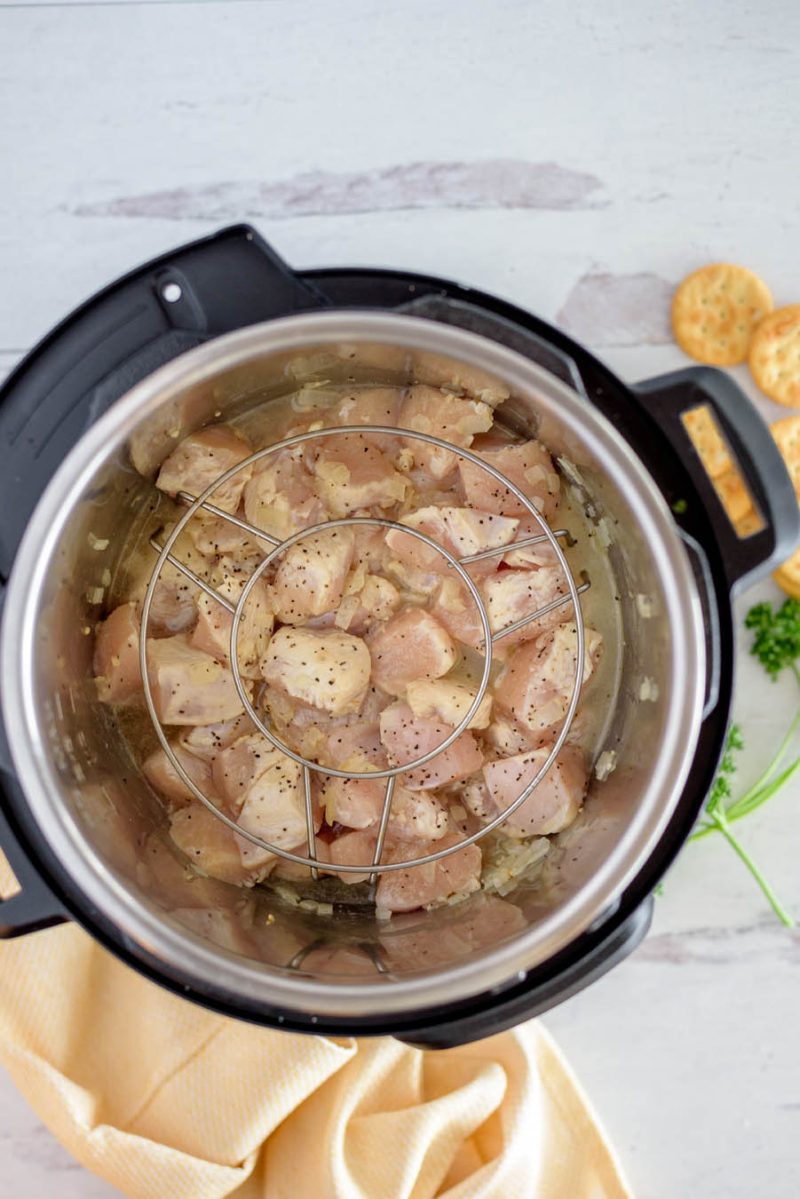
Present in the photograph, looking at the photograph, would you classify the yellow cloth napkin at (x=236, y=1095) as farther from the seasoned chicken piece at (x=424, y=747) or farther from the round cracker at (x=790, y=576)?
the round cracker at (x=790, y=576)

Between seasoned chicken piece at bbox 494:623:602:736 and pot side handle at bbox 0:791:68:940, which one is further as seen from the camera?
seasoned chicken piece at bbox 494:623:602:736

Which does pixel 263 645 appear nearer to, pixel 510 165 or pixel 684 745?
pixel 684 745

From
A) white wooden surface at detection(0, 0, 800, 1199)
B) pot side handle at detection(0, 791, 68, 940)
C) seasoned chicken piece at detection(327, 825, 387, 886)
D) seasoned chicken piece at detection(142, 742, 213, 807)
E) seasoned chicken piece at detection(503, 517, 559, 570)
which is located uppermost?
white wooden surface at detection(0, 0, 800, 1199)

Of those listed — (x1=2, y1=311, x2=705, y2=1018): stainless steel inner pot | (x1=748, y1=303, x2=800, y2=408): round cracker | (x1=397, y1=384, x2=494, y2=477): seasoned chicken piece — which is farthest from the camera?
(x1=748, y1=303, x2=800, y2=408): round cracker

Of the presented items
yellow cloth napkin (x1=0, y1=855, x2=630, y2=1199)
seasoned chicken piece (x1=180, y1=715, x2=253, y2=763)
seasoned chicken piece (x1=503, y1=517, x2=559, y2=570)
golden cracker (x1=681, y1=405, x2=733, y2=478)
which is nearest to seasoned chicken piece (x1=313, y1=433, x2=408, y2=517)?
seasoned chicken piece (x1=503, y1=517, x2=559, y2=570)

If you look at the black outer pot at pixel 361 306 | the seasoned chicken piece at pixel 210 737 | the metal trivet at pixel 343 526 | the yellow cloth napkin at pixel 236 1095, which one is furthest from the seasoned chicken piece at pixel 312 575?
the yellow cloth napkin at pixel 236 1095

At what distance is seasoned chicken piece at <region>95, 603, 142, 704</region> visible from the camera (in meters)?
0.90

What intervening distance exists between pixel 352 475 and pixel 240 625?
0.17 meters

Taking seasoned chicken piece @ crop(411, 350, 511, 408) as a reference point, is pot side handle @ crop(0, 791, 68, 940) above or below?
below

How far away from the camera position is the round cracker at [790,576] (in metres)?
1.00

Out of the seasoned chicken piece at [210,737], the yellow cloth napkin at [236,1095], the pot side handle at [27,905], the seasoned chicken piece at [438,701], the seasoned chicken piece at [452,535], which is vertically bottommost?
the yellow cloth napkin at [236,1095]

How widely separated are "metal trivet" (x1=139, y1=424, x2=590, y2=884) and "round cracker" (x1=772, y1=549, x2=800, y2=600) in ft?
0.70

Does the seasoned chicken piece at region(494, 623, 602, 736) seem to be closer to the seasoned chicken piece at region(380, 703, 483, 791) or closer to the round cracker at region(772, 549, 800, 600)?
the seasoned chicken piece at region(380, 703, 483, 791)

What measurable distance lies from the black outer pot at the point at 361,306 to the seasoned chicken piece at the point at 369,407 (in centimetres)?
11
